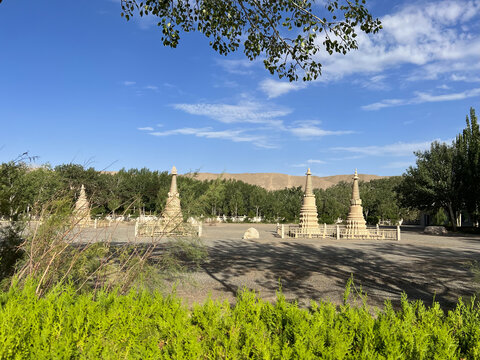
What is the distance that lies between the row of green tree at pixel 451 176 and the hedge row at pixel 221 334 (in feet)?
120

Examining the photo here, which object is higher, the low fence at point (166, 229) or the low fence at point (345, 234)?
the low fence at point (166, 229)

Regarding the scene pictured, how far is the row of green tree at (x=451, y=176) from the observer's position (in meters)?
34.8

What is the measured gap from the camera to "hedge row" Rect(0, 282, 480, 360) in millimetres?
3260

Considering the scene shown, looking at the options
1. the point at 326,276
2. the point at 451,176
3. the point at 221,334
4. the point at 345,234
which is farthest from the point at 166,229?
the point at 451,176

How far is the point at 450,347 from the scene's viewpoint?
3.51 metres

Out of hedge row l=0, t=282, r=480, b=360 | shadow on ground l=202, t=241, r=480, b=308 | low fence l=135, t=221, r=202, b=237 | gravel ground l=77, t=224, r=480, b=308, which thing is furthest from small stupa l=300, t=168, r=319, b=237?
hedge row l=0, t=282, r=480, b=360

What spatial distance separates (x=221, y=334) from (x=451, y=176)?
40.1 meters

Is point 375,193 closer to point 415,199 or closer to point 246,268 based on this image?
point 415,199

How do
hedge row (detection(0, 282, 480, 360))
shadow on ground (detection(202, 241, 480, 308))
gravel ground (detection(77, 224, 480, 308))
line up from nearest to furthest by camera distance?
hedge row (detection(0, 282, 480, 360))
gravel ground (detection(77, 224, 480, 308))
shadow on ground (detection(202, 241, 480, 308))

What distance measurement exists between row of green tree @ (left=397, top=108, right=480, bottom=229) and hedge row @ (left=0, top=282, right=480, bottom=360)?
36.5 m

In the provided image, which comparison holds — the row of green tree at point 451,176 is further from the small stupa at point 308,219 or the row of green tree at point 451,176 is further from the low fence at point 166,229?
the low fence at point 166,229

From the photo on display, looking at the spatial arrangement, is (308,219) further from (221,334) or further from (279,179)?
(279,179)

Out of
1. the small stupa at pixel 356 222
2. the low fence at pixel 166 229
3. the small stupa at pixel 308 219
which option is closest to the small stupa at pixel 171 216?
the low fence at pixel 166 229

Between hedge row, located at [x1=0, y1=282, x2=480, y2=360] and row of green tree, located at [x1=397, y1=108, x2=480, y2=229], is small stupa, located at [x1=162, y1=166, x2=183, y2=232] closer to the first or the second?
hedge row, located at [x1=0, y1=282, x2=480, y2=360]
